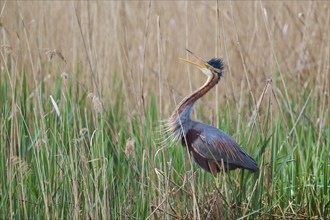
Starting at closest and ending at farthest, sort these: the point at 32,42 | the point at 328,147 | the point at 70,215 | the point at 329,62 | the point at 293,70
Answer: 1. the point at 70,215
2. the point at 328,147
3. the point at 329,62
4. the point at 32,42
5. the point at 293,70

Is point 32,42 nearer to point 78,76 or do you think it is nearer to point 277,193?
point 78,76

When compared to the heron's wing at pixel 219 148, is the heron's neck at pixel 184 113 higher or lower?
higher

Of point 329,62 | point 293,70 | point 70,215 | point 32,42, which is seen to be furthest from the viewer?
point 293,70

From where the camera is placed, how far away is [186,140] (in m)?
2.79

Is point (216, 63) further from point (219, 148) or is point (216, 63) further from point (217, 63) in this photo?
point (219, 148)

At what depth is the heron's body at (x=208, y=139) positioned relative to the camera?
108 inches

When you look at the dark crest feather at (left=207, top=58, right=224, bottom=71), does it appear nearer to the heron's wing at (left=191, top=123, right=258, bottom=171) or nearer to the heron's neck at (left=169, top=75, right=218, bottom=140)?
Result: the heron's neck at (left=169, top=75, right=218, bottom=140)

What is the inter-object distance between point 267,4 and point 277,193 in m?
2.11

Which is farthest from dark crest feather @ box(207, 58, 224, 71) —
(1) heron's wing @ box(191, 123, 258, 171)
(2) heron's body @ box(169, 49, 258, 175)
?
(1) heron's wing @ box(191, 123, 258, 171)

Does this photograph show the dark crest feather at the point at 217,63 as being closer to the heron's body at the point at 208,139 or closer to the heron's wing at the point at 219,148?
the heron's body at the point at 208,139

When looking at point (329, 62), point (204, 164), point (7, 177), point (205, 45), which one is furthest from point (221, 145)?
point (205, 45)

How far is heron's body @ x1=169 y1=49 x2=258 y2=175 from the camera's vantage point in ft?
8.98

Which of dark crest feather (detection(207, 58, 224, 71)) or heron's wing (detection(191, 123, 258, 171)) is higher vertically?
dark crest feather (detection(207, 58, 224, 71))

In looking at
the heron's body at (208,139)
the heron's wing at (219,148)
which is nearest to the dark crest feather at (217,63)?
the heron's body at (208,139)
